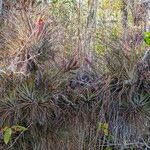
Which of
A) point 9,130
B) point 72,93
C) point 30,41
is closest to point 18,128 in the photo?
point 9,130

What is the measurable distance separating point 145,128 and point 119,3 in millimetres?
1626

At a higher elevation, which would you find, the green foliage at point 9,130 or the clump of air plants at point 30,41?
the clump of air plants at point 30,41

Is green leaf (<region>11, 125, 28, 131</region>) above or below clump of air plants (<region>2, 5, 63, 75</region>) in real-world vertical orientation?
below

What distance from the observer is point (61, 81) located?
2428 millimetres

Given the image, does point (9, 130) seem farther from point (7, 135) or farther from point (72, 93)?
point (72, 93)

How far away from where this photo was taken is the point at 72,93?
2.43 metres

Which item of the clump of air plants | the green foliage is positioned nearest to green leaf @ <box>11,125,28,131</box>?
the green foliage

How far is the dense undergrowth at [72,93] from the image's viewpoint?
2.40 metres

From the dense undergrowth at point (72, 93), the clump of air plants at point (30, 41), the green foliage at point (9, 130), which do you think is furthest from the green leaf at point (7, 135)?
the clump of air plants at point (30, 41)

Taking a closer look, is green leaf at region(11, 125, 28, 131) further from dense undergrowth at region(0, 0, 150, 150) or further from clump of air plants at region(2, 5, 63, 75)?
clump of air plants at region(2, 5, 63, 75)

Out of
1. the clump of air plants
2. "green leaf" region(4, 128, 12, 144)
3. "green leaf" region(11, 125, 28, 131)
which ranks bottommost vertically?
"green leaf" region(4, 128, 12, 144)

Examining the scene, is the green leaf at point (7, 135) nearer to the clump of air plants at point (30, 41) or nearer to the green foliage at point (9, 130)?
the green foliage at point (9, 130)

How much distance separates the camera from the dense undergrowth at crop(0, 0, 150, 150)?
240 centimetres

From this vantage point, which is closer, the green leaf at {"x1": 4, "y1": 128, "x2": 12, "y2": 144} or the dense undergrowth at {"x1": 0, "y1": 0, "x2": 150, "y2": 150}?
the green leaf at {"x1": 4, "y1": 128, "x2": 12, "y2": 144}
